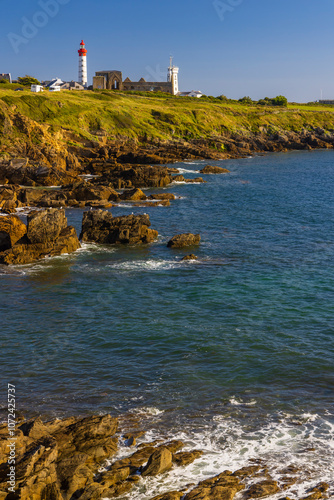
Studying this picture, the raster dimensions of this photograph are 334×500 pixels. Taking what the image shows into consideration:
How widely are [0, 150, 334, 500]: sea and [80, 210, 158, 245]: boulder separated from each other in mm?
1653

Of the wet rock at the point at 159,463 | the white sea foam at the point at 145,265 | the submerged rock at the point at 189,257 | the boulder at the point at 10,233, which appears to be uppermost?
the boulder at the point at 10,233

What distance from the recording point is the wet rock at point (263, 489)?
17.4m

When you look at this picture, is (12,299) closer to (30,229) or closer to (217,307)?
(30,229)

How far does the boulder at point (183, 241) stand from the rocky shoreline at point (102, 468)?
31004 mm

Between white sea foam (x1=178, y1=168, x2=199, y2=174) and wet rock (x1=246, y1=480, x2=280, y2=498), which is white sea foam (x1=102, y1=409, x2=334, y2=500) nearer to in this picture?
wet rock (x1=246, y1=480, x2=280, y2=498)

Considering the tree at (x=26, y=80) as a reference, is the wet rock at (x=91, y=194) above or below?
below

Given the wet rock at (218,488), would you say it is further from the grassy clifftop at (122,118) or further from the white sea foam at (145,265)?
the grassy clifftop at (122,118)

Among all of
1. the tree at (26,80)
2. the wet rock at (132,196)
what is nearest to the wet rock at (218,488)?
the wet rock at (132,196)

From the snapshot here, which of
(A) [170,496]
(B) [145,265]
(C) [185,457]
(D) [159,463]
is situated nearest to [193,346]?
(C) [185,457]

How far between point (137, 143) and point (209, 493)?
130227 mm

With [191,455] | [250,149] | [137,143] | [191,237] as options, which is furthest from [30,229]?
[250,149]

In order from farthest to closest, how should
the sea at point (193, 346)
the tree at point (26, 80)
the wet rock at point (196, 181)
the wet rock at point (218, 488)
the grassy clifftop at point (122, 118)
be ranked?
the tree at point (26, 80)
the grassy clifftop at point (122, 118)
the wet rock at point (196, 181)
the sea at point (193, 346)
the wet rock at point (218, 488)

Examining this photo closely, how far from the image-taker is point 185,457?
763 inches

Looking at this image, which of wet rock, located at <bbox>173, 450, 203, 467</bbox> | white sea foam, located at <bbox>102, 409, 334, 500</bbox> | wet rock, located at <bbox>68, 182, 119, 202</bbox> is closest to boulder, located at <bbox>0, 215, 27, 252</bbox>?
wet rock, located at <bbox>68, 182, 119, 202</bbox>
